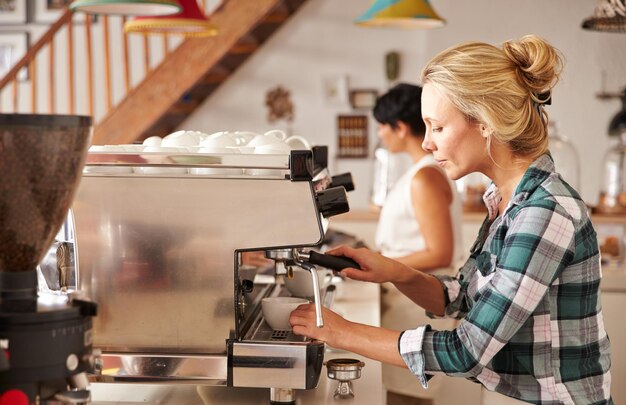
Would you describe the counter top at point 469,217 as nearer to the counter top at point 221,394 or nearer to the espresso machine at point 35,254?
the counter top at point 221,394

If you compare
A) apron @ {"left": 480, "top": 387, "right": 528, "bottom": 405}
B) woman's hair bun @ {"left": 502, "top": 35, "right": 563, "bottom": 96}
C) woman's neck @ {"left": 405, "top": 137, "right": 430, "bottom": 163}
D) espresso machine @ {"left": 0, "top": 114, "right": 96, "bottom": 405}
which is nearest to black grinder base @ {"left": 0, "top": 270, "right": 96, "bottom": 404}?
espresso machine @ {"left": 0, "top": 114, "right": 96, "bottom": 405}

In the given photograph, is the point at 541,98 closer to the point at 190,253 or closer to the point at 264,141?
the point at 264,141

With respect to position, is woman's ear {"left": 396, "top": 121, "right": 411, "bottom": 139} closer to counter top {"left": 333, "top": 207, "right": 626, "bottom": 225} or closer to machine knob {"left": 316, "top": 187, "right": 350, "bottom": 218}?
counter top {"left": 333, "top": 207, "right": 626, "bottom": 225}

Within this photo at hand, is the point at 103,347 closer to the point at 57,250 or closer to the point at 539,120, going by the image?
the point at 57,250

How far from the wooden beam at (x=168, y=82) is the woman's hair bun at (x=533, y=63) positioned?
480cm

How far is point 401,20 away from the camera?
4.24 m

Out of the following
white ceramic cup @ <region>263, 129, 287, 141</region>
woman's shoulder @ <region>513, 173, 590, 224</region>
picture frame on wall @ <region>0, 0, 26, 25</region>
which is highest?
picture frame on wall @ <region>0, 0, 26, 25</region>

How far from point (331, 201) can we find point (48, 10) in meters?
6.60

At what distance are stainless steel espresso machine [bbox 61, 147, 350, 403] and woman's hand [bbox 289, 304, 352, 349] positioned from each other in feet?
0.07

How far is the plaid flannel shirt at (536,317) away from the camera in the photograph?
151cm

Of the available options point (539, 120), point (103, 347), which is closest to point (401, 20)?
point (539, 120)

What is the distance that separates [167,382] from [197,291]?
0.18m

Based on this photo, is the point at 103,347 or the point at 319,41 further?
the point at 319,41

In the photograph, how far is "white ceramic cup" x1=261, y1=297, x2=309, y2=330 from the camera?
1802 millimetres
